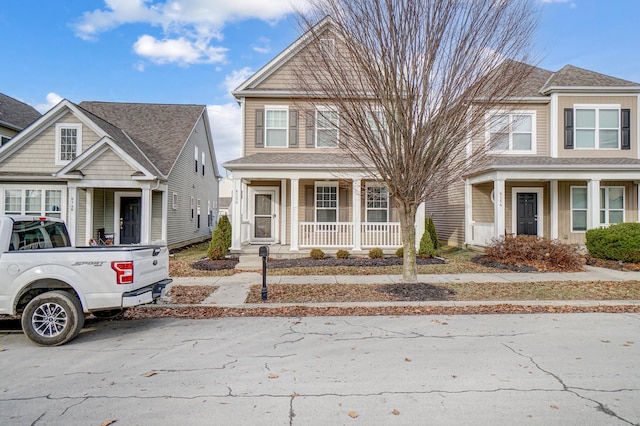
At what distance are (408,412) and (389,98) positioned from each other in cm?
628

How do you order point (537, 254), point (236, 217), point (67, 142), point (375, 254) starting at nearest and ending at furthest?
point (537, 254), point (375, 254), point (236, 217), point (67, 142)

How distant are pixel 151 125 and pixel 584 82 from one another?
66.4ft

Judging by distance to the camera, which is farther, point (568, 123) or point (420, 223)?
point (568, 123)

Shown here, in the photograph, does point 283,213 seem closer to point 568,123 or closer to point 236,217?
point 236,217

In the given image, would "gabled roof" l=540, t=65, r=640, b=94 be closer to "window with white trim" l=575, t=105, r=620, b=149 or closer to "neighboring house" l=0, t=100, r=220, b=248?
"window with white trim" l=575, t=105, r=620, b=149

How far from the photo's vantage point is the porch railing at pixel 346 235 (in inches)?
567

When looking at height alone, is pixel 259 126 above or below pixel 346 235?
above

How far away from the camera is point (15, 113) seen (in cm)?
2192

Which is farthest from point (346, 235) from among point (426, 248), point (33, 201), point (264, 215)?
point (33, 201)

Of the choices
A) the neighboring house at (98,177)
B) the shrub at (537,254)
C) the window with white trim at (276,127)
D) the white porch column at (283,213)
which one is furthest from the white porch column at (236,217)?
the shrub at (537,254)

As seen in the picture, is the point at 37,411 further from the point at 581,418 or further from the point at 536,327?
the point at 536,327

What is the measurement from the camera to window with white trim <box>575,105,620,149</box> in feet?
52.1

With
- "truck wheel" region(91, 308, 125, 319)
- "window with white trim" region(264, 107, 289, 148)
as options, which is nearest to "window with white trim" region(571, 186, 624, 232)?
"window with white trim" region(264, 107, 289, 148)

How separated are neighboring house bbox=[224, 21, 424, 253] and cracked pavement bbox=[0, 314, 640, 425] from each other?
790 cm
